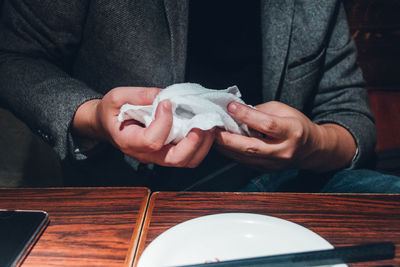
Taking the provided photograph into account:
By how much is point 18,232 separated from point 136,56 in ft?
1.92

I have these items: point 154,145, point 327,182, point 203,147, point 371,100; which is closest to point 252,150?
point 203,147

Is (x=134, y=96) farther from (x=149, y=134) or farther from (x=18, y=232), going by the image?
(x=18, y=232)

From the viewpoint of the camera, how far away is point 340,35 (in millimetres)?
1018

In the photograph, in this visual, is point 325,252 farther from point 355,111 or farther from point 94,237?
point 355,111

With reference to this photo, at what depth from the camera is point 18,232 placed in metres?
0.48

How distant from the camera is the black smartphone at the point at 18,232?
435 millimetres

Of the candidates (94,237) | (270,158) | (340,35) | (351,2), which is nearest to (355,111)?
(340,35)

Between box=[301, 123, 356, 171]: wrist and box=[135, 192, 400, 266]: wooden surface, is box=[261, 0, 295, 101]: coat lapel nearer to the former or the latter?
box=[301, 123, 356, 171]: wrist

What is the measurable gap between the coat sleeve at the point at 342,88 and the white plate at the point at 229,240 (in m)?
0.60

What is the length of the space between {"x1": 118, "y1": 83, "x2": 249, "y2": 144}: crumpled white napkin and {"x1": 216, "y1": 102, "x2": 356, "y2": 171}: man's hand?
0.11ft

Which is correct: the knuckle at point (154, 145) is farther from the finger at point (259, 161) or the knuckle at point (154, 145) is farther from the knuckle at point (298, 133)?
the knuckle at point (298, 133)

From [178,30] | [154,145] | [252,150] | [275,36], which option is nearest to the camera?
[154,145]

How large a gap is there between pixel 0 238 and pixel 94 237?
0.49 ft

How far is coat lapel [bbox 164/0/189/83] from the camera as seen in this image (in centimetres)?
80
